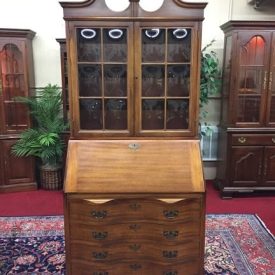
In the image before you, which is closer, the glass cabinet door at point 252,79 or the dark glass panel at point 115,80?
the dark glass panel at point 115,80

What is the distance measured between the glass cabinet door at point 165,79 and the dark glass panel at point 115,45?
128 mm

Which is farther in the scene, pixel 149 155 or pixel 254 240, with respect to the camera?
pixel 254 240

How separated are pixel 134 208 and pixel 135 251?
0.31 m

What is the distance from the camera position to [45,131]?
153 inches

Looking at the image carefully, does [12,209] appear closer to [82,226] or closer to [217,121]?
[82,226]

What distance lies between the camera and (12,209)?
341 centimetres

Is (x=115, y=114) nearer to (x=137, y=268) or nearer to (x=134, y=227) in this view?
(x=134, y=227)

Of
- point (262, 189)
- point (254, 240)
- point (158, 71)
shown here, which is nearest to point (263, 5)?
point (262, 189)

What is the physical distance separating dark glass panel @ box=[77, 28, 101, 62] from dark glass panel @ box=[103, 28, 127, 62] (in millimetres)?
53

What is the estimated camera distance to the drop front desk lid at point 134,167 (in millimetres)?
2051

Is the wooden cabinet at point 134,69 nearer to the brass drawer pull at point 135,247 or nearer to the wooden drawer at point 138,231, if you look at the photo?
the wooden drawer at point 138,231

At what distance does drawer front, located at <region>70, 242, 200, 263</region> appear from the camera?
2105 mm

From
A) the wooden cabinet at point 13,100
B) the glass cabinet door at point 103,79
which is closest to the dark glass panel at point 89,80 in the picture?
the glass cabinet door at point 103,79

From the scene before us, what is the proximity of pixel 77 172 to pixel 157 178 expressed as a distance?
0.54 m
